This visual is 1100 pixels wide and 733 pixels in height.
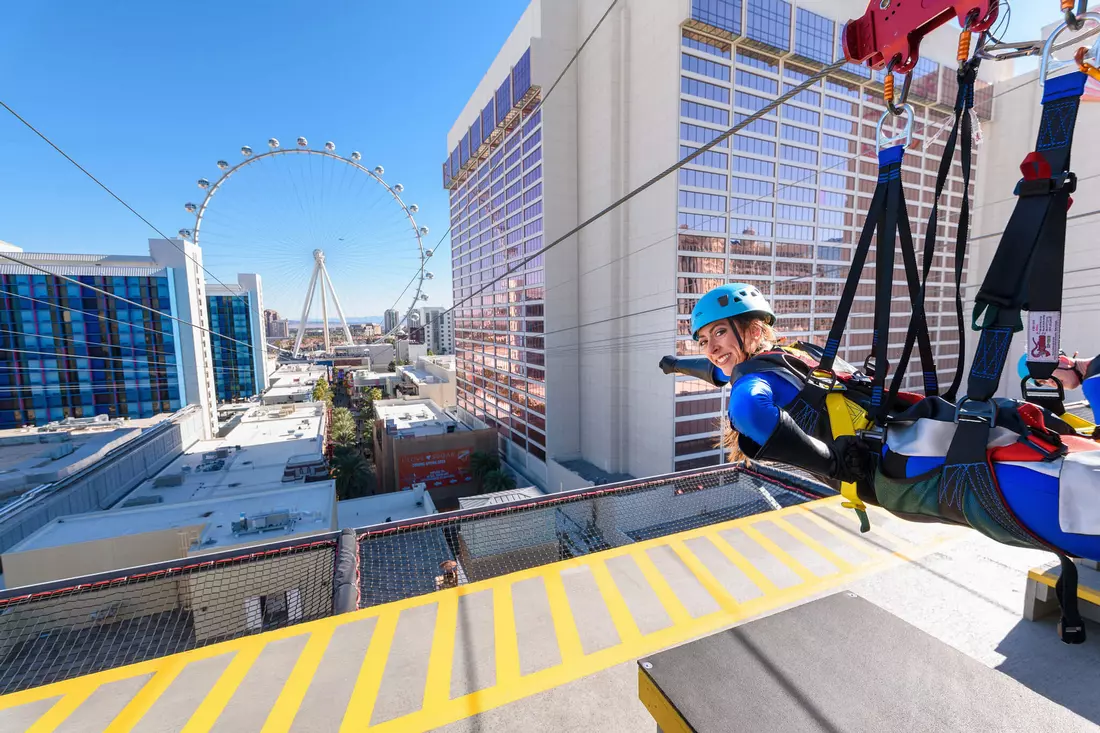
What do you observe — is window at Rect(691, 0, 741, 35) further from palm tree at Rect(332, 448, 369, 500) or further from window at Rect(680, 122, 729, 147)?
palm tree at Rect(332, 448, 369, 500)

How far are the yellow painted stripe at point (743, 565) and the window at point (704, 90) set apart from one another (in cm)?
2264

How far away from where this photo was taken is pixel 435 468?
3041cm

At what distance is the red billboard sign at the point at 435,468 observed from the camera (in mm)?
29688

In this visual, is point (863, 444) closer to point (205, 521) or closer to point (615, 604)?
point (615, 604)

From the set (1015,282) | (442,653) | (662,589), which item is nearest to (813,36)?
(662,589)

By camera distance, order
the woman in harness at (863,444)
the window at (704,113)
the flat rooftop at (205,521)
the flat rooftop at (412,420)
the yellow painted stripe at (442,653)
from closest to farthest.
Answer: the woman in harness at (863,444), the yellow painted stripe at (442,653), the flat rooftop at (205,521), the window at (704,113), the flat rooftop at (412,420)

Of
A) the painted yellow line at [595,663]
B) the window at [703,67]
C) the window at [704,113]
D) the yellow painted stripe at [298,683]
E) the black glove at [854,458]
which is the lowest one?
the painted yellow line at [595,663]

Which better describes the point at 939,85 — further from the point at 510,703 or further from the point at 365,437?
the point at 365,437

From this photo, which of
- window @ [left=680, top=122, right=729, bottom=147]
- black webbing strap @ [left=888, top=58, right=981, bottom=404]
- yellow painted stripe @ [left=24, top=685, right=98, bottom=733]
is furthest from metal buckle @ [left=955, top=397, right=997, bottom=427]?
window @ [left=680, top=122, right=729, bottom=147]

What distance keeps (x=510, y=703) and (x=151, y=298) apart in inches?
1946

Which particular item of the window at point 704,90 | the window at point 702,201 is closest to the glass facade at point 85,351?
the window at point 702,201

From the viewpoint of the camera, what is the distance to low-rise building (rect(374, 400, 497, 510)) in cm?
2973

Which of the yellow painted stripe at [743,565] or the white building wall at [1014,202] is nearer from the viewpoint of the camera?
the yellow painted stripe at [743,565]

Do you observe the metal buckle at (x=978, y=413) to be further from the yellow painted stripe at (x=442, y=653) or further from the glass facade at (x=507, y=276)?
the glass facade at (x=507, y=276)
